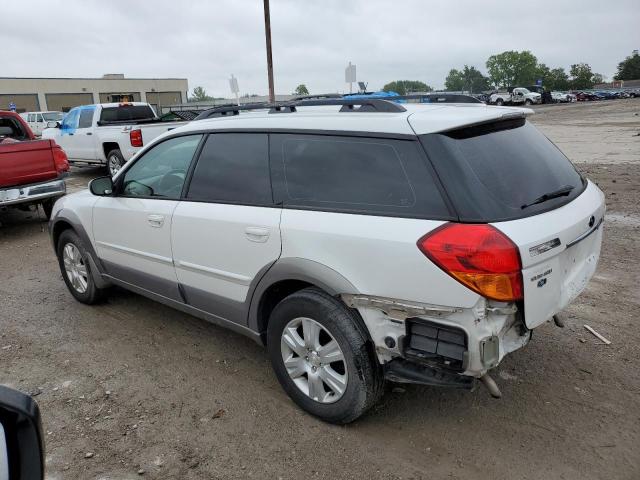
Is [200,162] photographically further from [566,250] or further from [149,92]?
[149,92]

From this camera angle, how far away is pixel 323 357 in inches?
116

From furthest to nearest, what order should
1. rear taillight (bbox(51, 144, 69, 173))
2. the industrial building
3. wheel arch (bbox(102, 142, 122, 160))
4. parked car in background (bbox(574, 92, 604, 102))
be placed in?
parked car in background (bbox(574, 92, 604, 102)) < the industrial building < wheel arch (bbox(102, 142, 122, 160)) < rear taillight (bbox(51, 144, 69, 173))

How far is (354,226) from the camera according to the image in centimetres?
270

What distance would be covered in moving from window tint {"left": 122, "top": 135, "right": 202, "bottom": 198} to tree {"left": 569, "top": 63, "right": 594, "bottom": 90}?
11130 centimetres

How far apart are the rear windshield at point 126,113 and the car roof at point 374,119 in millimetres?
10435

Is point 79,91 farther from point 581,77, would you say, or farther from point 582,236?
point 581,77

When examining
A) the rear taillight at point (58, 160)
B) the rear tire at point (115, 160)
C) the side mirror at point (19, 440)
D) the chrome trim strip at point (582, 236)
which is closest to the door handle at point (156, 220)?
the side mirror at point (19, 440)

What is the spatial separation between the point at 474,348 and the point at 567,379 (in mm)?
1412

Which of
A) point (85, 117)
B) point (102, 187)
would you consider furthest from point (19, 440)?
point (85, 117)

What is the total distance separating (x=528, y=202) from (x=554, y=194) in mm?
311

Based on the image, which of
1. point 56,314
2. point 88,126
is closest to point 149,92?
point 88,126

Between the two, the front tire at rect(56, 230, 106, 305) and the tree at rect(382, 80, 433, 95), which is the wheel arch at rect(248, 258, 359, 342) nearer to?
the front tire at rect(56, 230, 106, 305)

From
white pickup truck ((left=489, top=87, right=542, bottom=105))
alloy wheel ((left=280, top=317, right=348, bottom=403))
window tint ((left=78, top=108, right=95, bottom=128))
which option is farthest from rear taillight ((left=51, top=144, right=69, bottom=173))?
white pickup truck ((left=489, top=87, right=542, bottom=105))

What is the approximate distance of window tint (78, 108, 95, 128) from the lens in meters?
12.9
